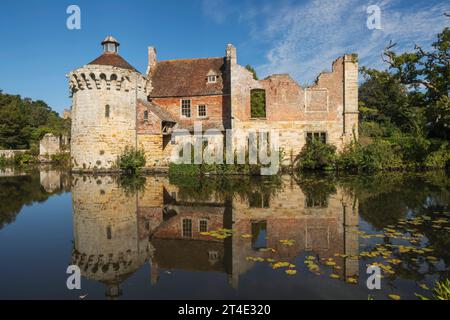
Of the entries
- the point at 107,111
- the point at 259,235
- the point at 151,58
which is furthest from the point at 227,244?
the point at 151,58

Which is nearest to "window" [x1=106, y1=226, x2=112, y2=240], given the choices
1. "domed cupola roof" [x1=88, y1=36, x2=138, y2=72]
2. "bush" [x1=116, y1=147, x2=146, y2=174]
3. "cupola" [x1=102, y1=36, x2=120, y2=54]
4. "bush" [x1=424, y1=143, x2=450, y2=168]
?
"bush" [x1=116, y1=147, x2=146, y2=174]

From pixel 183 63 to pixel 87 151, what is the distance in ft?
40.2

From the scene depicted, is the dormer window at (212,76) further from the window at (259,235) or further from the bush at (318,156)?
the window at (259,235)

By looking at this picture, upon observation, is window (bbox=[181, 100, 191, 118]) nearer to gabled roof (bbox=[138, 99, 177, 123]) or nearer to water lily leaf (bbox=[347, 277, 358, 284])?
gabled roof (bbox=[138, 99, 177, 123])

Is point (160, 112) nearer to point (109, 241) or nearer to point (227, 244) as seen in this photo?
point (109, 241)

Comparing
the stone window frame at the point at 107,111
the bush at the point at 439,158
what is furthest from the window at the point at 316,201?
the stone window frame at the point at 107,111

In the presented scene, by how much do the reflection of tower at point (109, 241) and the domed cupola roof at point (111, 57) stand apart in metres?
15.0

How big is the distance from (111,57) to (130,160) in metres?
8.93

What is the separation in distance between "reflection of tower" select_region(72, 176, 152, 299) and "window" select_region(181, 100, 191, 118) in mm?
14691

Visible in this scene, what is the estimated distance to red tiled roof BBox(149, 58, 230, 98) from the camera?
2658cm

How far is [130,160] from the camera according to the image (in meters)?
23.2

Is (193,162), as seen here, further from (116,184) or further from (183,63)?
(183,63)

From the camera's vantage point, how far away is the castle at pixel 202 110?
23.2 meters

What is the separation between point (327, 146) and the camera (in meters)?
23.4
